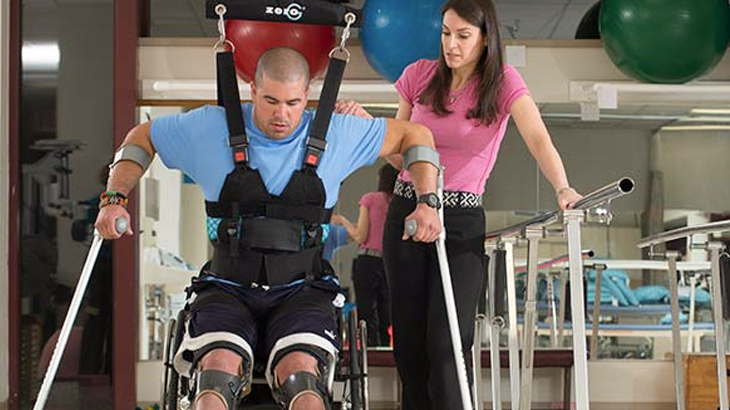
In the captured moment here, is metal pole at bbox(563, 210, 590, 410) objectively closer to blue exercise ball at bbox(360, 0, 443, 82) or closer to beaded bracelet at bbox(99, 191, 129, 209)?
beaded bracelet at bbox(99, 191, 129, 209)

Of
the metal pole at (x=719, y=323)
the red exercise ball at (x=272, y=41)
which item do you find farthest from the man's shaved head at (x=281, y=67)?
the red exercise ball at (x=272, y=41)

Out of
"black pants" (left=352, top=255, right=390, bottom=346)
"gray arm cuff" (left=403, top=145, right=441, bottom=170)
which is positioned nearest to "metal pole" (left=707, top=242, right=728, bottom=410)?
"gray arm cuff" (left=403, top=145, right=441, bottom=170)

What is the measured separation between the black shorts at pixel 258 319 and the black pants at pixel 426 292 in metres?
0.29

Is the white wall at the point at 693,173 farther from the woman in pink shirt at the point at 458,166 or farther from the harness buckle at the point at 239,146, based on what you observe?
the harness buckle at the point at 239,146

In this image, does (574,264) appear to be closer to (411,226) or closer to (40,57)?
(411,226)

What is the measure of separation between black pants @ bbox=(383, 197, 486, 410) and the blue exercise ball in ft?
6.85

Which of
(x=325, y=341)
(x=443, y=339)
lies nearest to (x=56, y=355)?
(x=325, y=341)

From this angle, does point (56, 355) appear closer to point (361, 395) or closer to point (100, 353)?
point (361, 395)

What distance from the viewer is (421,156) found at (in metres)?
2.79

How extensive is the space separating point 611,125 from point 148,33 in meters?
2.46

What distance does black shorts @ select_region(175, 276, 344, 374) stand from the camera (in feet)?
8.32

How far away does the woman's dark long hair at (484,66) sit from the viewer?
3041 mm

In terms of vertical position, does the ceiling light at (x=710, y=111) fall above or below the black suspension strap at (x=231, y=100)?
above

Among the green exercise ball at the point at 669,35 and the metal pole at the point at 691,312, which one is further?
A: the metal pole at the point at 691,312
